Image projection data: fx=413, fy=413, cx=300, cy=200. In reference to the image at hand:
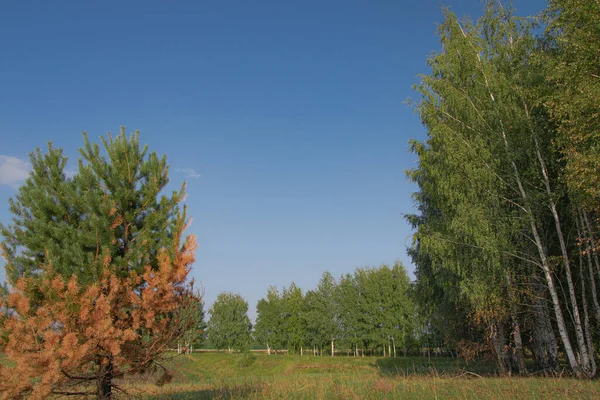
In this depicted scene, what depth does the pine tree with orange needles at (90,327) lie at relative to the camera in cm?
710

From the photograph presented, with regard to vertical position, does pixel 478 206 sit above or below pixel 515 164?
below

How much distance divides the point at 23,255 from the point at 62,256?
1267 mm

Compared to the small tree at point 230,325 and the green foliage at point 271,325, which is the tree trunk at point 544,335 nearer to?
the green foliage at point 271,325

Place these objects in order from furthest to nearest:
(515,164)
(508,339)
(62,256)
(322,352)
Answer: (322,352)
(508,339)
(515,164)
(62,256)

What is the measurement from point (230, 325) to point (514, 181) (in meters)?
56.9

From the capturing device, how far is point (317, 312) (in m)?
56.8

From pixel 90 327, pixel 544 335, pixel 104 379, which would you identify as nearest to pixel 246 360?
pixel 544 335

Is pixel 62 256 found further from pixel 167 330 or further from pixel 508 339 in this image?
pixel 508 339

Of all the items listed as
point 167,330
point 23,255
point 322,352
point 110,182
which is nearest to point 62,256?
point 23,255

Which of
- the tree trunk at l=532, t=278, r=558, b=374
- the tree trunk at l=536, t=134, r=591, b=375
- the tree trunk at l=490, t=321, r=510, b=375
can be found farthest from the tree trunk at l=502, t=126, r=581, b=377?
the tree trunk at l=490, t=321, r=510, b=375

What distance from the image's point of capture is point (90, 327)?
292 inches

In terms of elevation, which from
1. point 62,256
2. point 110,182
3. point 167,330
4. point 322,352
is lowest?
point 322,352

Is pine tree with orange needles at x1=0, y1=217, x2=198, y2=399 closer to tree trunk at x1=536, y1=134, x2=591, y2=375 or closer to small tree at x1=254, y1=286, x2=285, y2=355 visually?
tree trunk at x1=536, y1=134, x2=591, y2=375

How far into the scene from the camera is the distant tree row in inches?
2072
